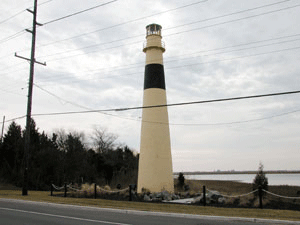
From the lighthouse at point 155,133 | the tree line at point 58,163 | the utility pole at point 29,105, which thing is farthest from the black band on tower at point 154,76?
the tree line at point 58,163

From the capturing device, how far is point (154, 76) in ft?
76.4

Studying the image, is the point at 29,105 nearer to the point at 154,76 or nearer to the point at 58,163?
the point at 154,76

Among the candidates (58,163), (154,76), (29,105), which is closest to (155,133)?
(154,76)

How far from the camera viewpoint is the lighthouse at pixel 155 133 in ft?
73.2

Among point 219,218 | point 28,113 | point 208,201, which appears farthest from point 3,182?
point 219,218

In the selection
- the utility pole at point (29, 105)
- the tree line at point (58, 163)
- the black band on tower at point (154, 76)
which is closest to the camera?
the utility pole at point (29, 105)

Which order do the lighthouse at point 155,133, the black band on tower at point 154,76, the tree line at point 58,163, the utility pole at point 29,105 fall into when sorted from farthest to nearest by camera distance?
the tree line at point 58,163 → the black band on tower at point 154,76 → the lighthouse at point 155,133 → the utility pole at point 29,105

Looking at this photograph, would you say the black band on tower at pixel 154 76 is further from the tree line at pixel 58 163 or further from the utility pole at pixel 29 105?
the tree line at pixel 58 163

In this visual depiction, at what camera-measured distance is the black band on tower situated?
76.3ft

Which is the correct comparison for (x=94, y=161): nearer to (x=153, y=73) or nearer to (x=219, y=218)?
(x=153, y=73)

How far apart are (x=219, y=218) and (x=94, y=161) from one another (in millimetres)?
38464

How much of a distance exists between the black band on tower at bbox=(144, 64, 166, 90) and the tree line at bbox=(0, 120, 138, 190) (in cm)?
1420

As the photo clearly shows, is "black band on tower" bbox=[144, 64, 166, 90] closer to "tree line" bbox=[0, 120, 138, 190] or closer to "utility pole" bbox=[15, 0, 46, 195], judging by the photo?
"utility pole" bbox=[15, 0, 46, 195]

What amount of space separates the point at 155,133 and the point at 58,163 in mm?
23138
